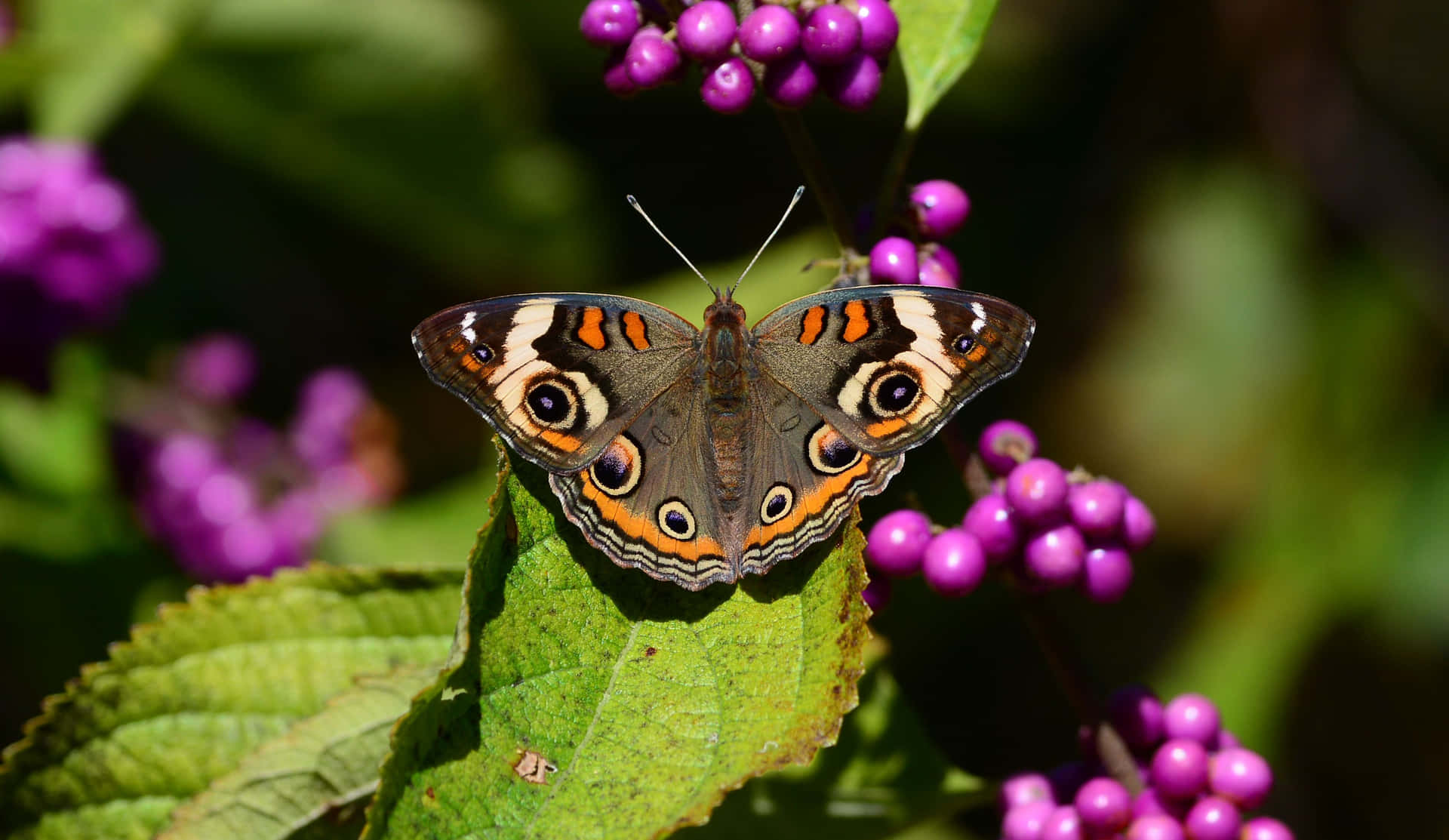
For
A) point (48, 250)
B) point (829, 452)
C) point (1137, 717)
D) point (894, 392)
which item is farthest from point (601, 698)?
point (48, 250)

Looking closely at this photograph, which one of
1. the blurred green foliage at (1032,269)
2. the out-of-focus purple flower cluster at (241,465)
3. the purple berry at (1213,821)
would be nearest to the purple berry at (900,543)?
the purple berry at (1213,821)

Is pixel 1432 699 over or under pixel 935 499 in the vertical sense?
under

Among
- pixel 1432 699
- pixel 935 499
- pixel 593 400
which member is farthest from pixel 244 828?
pixel 1432 699

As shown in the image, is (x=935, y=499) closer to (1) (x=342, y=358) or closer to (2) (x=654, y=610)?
(2) (x=654, y=610)

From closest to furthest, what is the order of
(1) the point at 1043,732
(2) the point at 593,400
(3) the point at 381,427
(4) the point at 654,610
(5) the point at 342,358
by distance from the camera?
(4) the point at 654,610, (2) the point at 593,400, (3) the point at 381,427, (1) the point at 1043,732, (5) the point at 342,358

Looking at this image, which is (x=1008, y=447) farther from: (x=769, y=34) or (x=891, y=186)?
(x=769, y=34)

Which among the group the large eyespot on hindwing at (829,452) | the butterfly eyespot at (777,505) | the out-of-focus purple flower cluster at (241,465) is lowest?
the out-of-focus purple flower cluster at (241,465)

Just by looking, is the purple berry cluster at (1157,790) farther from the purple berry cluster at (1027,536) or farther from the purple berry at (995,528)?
the purple berry at (995,528)

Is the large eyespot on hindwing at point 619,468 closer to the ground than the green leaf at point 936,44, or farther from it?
closer to the ground
